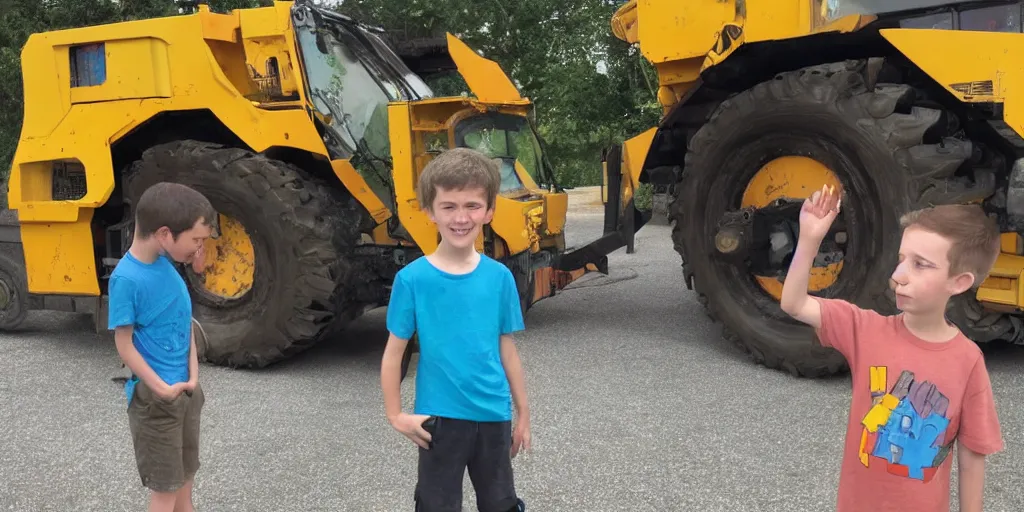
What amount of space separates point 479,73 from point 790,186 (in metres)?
2.15

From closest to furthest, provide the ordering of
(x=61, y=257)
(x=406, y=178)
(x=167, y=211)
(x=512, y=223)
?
(x=167, y=211), (x=406, y=178), (x=512, y=223), (x=61, y=257)

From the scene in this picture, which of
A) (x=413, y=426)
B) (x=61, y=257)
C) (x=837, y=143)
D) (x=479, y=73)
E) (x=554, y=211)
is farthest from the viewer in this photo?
(x=554, y=211)

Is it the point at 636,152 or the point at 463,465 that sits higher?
the point at 636,152

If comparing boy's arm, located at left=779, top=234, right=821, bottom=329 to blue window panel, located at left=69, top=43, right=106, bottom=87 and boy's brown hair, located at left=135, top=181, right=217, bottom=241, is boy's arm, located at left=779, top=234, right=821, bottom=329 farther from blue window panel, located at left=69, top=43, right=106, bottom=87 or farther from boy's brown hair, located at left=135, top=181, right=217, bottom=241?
blue window panel, located at left=69, top=43, right=106, bottom=87

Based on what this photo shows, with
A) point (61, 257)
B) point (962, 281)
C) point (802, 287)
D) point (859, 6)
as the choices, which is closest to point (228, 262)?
point (61, 257)

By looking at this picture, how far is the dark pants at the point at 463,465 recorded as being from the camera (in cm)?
207

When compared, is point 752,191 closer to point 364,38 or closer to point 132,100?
point 364,38

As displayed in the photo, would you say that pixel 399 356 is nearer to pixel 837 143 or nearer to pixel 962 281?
pixel 962 281

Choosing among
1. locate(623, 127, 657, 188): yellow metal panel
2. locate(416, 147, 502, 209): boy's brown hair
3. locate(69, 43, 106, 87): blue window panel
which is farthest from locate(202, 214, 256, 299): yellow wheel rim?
locate(416, 147, 502, 209): boy's brown hair

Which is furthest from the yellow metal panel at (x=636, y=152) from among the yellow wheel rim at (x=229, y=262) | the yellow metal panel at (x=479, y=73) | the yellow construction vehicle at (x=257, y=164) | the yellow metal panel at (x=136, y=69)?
the yellow metal panel at (x=136, y=69)

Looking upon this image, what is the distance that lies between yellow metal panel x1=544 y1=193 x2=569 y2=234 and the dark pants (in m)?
3.33

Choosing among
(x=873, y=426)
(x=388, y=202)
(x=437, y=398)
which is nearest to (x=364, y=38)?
(x=388, y=202)

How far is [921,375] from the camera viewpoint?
1762mm

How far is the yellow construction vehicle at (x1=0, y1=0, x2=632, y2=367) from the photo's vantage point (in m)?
4.71
